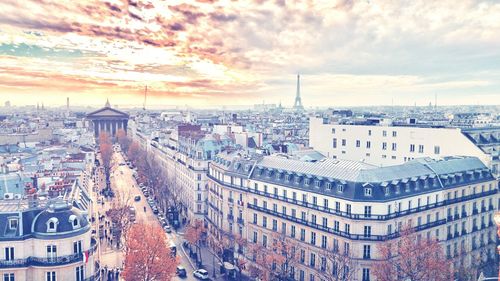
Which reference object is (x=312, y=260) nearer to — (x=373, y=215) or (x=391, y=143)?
(x=373, y=215)

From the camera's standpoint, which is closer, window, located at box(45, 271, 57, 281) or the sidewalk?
window, located at box(45, 271, 57, 281)

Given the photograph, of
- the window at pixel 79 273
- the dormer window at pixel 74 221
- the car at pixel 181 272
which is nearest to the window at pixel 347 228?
the car at pixel 181 272

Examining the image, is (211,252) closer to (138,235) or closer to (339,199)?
(138,235)

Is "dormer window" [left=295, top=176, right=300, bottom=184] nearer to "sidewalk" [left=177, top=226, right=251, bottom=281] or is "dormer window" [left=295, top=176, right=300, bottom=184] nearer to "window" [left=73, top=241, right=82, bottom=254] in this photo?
"sidewalk" [left=177, top=226, right=251, bottom=281]

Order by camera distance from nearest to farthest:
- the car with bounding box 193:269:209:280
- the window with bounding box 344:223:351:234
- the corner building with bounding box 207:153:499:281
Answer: the corner building with bounding box 207:153:499:281, the window with bounding box 344:223:351:234, the car with bounding box 193:269:209:280

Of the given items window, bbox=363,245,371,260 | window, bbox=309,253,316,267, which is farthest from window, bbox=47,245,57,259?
window, bbox=363,245,371,260

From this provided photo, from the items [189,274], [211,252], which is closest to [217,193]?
[211,252]
